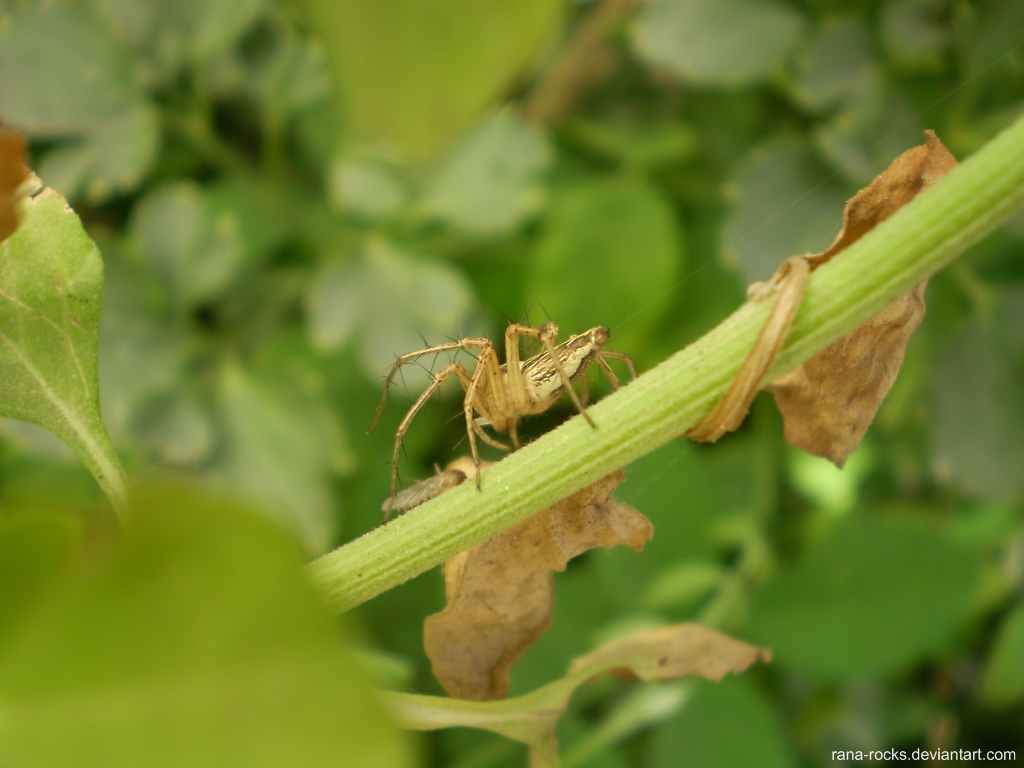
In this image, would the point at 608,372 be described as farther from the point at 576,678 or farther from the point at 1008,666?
the point at 1008,666

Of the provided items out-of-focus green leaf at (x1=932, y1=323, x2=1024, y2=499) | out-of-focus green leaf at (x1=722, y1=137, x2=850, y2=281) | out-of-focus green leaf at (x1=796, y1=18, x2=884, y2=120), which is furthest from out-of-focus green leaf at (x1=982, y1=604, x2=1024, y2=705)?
out-of-focus green leaf at (x1=796, y1=18, x2=884, y2=120)

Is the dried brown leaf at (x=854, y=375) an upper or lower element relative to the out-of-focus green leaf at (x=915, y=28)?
lower

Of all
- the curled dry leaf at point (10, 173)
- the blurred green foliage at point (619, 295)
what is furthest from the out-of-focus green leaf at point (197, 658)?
the blurred green foliage at point (619, 295)

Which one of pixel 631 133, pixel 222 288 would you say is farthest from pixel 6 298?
pixel 631 133

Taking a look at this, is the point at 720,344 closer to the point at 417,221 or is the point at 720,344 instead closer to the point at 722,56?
the point at 722,56

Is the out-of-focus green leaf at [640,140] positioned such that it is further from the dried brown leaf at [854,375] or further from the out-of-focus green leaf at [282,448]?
the dried brown leaf at [854,375]

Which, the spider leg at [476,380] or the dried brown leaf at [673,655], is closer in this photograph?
the dried brown leaf at [673,655]

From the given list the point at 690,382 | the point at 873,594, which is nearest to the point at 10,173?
the point at 690,382
